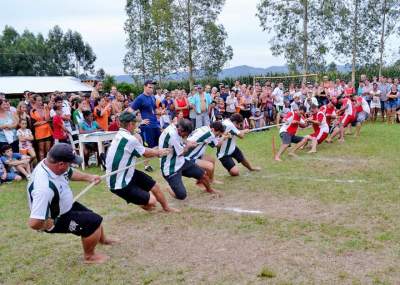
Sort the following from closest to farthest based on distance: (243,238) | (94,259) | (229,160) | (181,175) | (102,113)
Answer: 1. (94,259)
2. (243,238)
3. (181,175)
4. (229,160)
5. (102,113)

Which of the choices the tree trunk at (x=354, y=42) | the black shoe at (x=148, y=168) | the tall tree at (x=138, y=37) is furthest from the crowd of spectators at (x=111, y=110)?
the tall tree at (x=138, y=37)

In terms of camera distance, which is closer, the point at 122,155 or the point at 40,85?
the point at 122,155

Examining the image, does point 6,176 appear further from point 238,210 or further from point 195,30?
point 195,30

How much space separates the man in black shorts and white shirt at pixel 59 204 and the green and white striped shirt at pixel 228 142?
3956 millimetres

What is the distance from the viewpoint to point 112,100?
40.5 feet

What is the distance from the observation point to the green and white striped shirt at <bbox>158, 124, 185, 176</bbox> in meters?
6.77

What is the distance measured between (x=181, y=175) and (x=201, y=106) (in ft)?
24.0

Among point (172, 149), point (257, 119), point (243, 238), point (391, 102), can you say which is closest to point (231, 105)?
point (257, 119)

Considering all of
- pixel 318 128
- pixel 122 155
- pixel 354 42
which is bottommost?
pixel 318 128

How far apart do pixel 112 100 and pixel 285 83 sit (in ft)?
45.9

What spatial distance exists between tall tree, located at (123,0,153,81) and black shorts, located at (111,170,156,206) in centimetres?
3049

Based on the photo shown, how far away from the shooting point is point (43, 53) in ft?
209

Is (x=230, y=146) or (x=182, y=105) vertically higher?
(x=182, y=105)

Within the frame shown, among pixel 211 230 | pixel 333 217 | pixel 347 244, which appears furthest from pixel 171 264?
pixel 333 217
